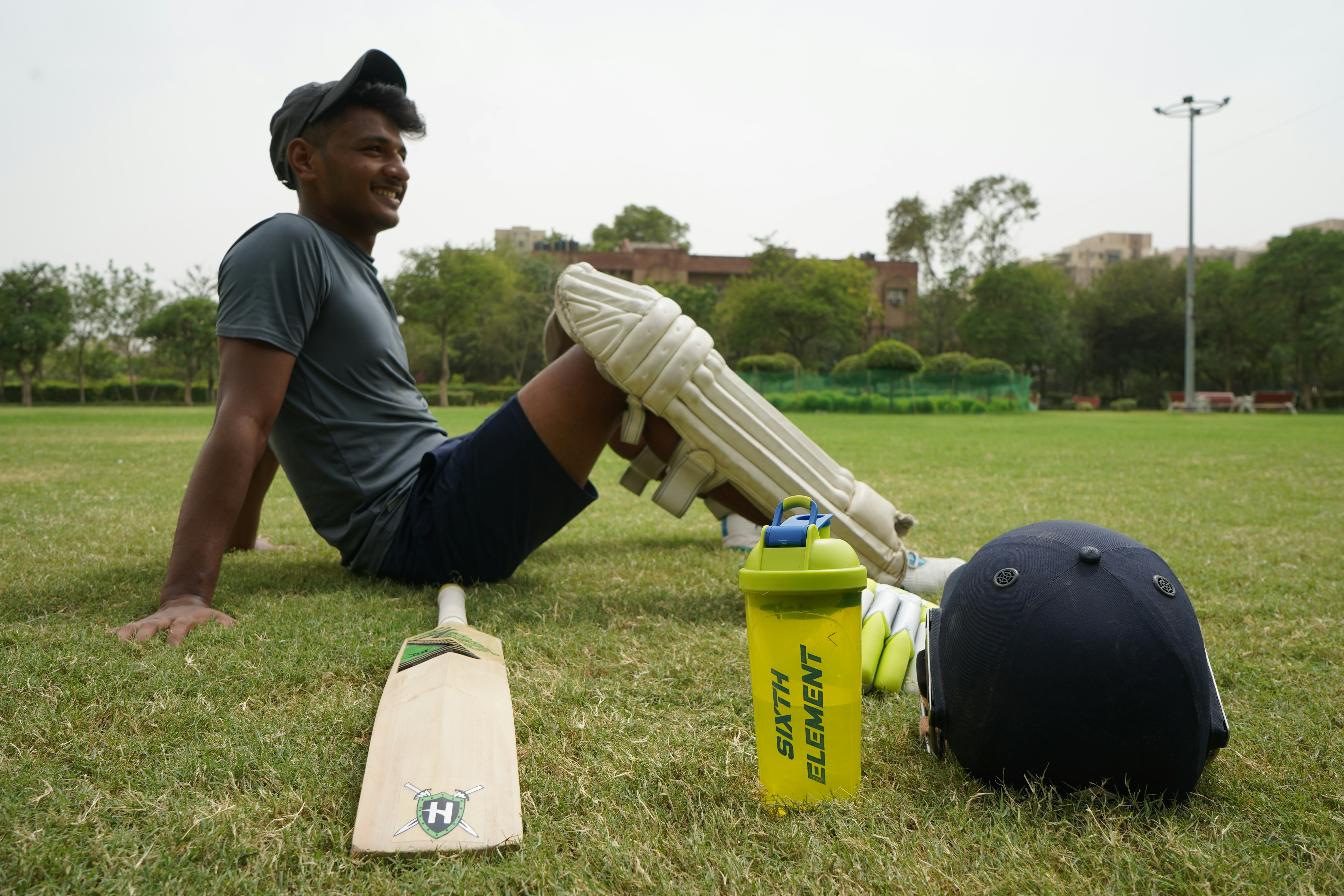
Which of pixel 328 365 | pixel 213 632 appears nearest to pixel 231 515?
pixel 213 632

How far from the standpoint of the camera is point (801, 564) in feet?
4.56

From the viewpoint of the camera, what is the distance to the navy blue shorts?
2.76 metres

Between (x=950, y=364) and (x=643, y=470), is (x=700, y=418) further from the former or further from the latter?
(x=950, y=364)

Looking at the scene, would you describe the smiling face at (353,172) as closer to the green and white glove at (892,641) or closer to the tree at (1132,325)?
the green and white glove at (892,641)

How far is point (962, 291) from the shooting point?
5400 cm

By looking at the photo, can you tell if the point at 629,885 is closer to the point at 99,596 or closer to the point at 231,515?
the point at 231,515

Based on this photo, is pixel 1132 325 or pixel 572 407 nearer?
pixel 572 407

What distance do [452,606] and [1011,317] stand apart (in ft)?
162

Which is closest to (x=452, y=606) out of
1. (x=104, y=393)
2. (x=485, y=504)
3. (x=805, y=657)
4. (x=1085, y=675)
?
(x=485, y=504)

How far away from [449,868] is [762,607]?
25.2 inches

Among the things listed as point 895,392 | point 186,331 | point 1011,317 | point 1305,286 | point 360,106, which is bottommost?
point 895,392

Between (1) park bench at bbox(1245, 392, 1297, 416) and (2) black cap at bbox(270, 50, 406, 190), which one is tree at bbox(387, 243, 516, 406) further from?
(2) black cap at bbox(270, 50, 406, 190)

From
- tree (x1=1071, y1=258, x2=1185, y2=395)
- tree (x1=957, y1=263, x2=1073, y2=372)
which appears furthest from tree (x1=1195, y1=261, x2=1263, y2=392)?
tree (x1=957, y1=263, x2=1073, y2=372)

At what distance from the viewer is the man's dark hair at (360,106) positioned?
2.93 meters
